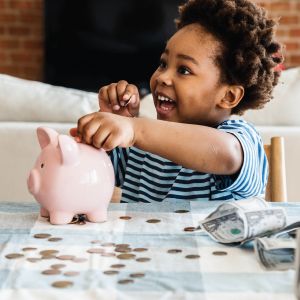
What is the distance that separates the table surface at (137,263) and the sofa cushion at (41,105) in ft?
3.45

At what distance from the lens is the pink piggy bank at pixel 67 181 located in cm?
97

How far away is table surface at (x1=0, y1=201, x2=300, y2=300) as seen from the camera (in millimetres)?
688

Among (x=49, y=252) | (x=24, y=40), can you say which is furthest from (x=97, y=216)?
(x=24, y=40)

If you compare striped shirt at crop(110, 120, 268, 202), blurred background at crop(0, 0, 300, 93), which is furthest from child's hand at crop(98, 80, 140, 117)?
blurred background at crop(0, 0, 300, 93)

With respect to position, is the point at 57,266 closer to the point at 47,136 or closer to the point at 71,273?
the point at 71,273

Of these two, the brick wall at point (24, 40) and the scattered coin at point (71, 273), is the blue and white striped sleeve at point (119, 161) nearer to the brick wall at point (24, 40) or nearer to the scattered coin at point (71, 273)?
the scattered coin at point (71, 273)

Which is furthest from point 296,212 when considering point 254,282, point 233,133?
point 254,282

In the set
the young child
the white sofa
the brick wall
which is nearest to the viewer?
the young child

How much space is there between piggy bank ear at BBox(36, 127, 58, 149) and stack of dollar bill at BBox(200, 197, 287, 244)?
0.84 ft

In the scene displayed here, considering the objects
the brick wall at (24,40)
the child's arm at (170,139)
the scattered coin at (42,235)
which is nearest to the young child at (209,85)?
the child's arm at (170,139)

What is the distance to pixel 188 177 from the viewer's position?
136 centimetres

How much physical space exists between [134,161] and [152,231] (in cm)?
56

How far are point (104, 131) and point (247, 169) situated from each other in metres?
0.29

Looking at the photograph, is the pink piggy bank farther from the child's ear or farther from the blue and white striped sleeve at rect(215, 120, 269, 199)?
the child's ear
